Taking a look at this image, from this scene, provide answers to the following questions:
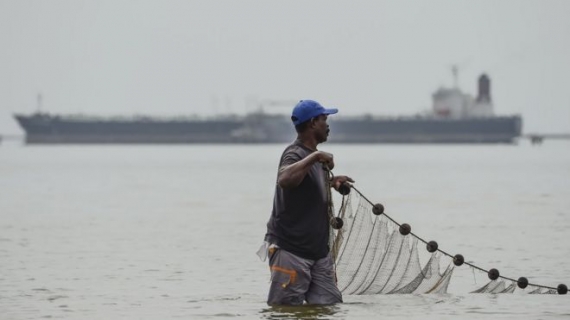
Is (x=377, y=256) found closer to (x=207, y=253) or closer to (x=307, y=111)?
(x=307, y=111)

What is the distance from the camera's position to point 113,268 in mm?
16641

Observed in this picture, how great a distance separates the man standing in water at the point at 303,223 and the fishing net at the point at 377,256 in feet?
3.01

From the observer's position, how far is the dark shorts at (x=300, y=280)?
33.9 feet

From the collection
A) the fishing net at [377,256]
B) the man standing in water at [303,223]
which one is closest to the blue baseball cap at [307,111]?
the man standing in water at [303,223]

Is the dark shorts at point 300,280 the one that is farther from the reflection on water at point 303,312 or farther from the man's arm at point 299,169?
the man's arm at point 299,169

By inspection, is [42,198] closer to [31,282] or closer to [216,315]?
[31,282]

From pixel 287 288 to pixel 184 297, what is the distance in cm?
337

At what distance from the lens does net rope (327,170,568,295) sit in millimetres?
11977

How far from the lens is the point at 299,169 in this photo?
9914mm

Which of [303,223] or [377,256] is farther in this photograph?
[377,256]

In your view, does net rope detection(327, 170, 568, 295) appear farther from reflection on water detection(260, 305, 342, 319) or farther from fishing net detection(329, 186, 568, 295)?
reflection on water detection(260, 305, 342, 319)

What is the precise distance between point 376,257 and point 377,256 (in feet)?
0.05

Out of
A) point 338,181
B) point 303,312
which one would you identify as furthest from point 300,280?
point 338,181

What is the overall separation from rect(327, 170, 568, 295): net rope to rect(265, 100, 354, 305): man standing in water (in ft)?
3.07
